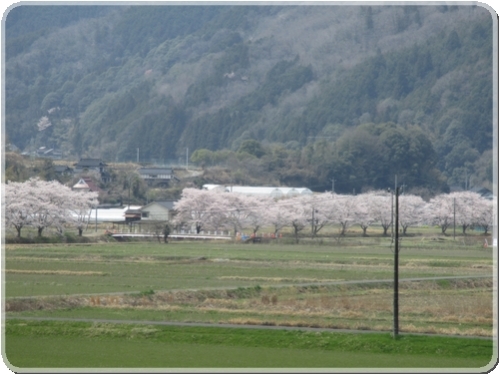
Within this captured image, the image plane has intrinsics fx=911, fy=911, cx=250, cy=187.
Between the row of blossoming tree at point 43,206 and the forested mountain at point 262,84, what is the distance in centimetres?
2456

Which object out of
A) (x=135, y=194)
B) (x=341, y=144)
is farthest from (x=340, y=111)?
(x=135, y=194)

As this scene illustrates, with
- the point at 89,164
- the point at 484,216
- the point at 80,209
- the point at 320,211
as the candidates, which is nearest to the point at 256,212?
the point at 320,211

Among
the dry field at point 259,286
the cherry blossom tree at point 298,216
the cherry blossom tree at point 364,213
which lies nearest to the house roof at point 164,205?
the cherry blossom tree at point 298,216

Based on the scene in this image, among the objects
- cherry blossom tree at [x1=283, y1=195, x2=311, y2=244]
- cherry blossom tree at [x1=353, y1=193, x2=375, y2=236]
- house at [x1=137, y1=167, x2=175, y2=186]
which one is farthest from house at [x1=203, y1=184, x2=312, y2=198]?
cherry blossom tree at [x1=353, y1=193, x2=375, y2=236]

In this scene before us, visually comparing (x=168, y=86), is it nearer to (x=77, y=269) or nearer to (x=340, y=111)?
(x=340, y=111)

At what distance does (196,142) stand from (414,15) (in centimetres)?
2997

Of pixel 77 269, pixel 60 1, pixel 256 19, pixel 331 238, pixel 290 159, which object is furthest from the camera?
pixel 256 19

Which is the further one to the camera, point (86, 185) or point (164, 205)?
point (86, 185)

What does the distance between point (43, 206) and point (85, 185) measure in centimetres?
1440

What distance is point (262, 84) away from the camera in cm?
10662

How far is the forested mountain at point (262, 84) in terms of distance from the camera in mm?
75250

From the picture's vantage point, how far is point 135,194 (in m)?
50.9

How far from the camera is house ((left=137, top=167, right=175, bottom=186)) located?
192 ft

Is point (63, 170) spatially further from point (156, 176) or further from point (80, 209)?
point (80, 209)
